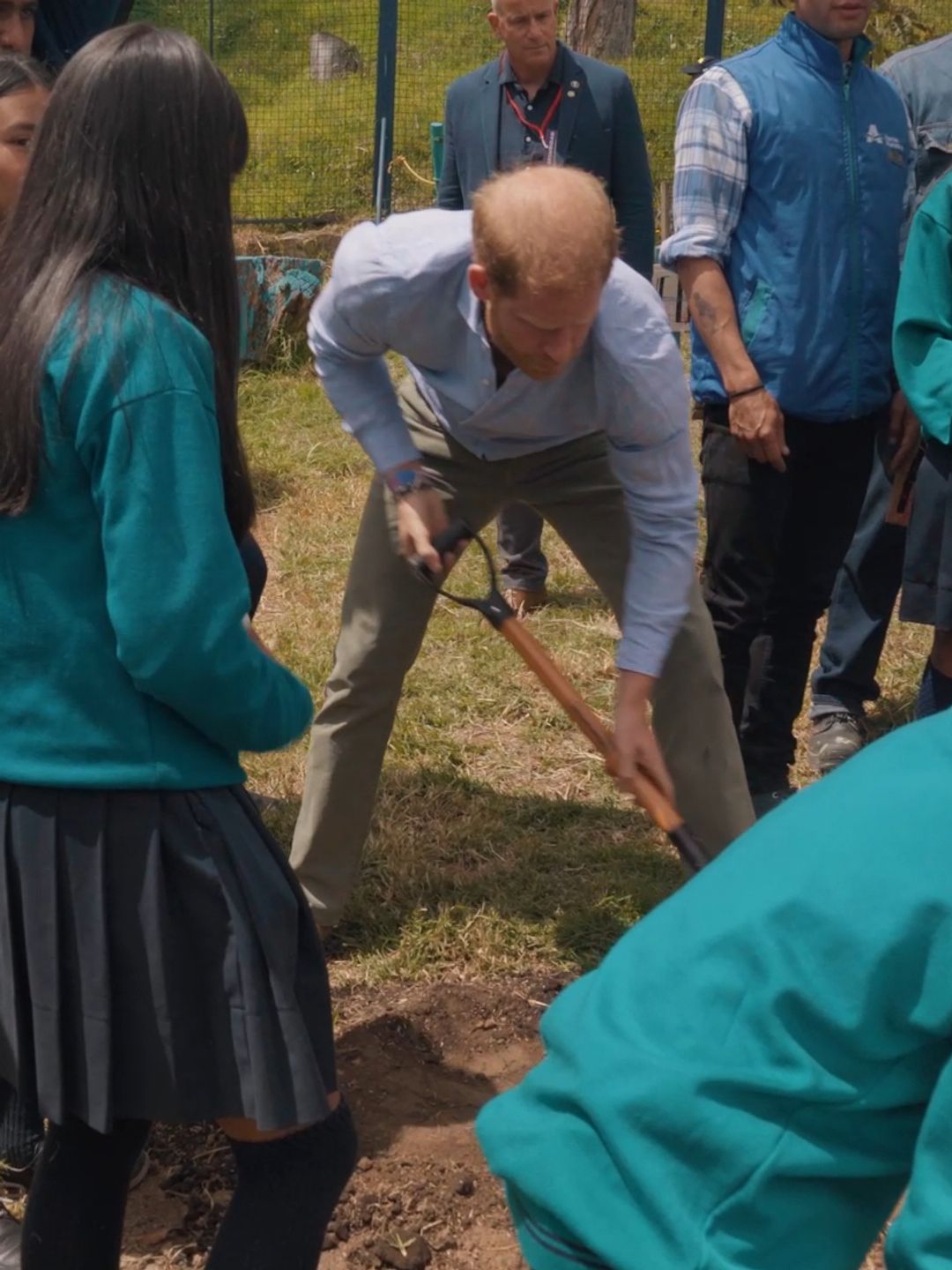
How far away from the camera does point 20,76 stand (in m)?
Result: 2.67

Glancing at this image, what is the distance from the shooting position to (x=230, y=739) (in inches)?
70.3

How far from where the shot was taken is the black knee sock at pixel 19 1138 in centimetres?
239

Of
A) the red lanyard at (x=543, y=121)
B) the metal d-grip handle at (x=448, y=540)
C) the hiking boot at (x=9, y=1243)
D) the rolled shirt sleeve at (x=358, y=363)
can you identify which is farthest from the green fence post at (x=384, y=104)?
the hiking boot at (x=9, y=1243)

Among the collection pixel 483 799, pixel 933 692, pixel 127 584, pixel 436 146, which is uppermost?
pixel 127 584

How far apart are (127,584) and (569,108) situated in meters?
3.42

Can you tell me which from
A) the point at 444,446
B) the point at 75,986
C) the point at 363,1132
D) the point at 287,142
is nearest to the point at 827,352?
the point at 444,446

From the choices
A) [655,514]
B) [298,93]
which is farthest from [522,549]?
[298,93]

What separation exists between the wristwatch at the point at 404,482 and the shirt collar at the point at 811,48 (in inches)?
54.8

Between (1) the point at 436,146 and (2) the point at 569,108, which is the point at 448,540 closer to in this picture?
(2) the point at 569,108

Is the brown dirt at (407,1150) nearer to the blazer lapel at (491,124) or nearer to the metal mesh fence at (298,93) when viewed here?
the blazer lapel at (491,124)

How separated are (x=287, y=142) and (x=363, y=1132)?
29.4 feet

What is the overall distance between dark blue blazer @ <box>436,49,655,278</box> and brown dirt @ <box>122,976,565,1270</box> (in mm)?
2515

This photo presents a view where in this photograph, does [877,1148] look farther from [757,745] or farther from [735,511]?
[757,745]

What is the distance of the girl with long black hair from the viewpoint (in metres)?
1.63
